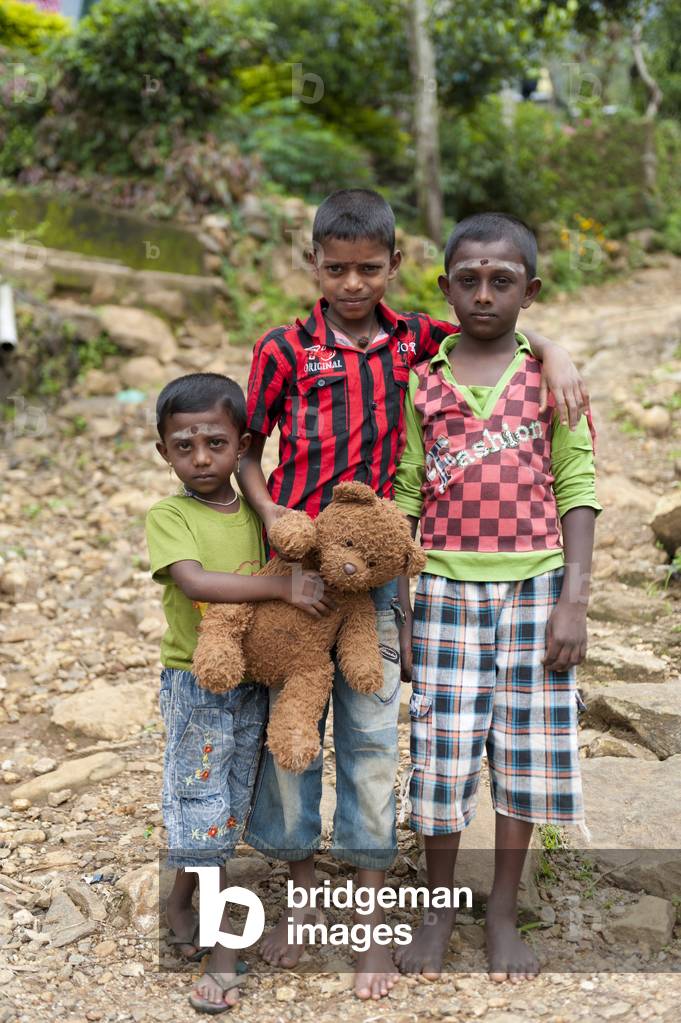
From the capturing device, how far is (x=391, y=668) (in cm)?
228

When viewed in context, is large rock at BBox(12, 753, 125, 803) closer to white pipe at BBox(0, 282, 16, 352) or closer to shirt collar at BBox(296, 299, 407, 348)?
shirt collar at BBox(296, 299, 407, 348)

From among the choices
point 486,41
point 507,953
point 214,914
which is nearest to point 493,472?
point 507,953

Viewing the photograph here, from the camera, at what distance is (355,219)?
221cm

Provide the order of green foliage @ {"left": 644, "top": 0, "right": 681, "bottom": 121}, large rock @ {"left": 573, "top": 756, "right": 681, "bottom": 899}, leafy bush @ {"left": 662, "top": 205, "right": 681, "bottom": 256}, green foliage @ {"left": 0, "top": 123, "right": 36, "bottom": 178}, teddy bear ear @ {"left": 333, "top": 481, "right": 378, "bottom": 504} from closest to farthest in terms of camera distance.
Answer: teddy bear ear @ {"left": 333, "top": 481, "right": 378, "bottom": 504} < large rock @ {"left": 573, "top": 756, "right": 681, "bottom": 899} < green foliage @ {"left": 0, "top": 123, "right": 36, "bottom": 178} < leafy bush @ {"left": 662, "top": 205, "right": 681, "bottom": 256} < green foliage @ {"left": 644, "top": 0, "right": 681, "bottom": 121}

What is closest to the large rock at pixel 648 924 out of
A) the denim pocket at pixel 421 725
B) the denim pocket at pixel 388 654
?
A: the denim pocket at pixel 421 725

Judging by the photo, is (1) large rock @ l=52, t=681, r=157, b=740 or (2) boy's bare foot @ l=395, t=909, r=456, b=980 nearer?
(2) boy's bare foot @ l=395, t=909, r=456, b=980

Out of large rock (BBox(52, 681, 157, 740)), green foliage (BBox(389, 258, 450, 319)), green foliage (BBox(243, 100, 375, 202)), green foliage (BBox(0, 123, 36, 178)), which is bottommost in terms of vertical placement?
Result: large rock (BBox(52, 681, 157, 740))

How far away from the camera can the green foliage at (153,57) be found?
7508mm

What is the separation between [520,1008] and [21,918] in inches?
51.4

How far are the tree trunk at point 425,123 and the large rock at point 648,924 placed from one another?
26.7 ft

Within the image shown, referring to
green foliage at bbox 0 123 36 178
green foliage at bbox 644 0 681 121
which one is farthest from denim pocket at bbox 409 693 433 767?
green foliage at bbox 644 0 681 121

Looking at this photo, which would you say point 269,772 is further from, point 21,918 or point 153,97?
point 153,97

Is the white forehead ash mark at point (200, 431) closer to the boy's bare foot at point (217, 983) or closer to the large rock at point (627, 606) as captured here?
the boy's bare foot at point (217, 983)

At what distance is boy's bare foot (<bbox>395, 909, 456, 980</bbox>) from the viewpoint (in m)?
2.29
